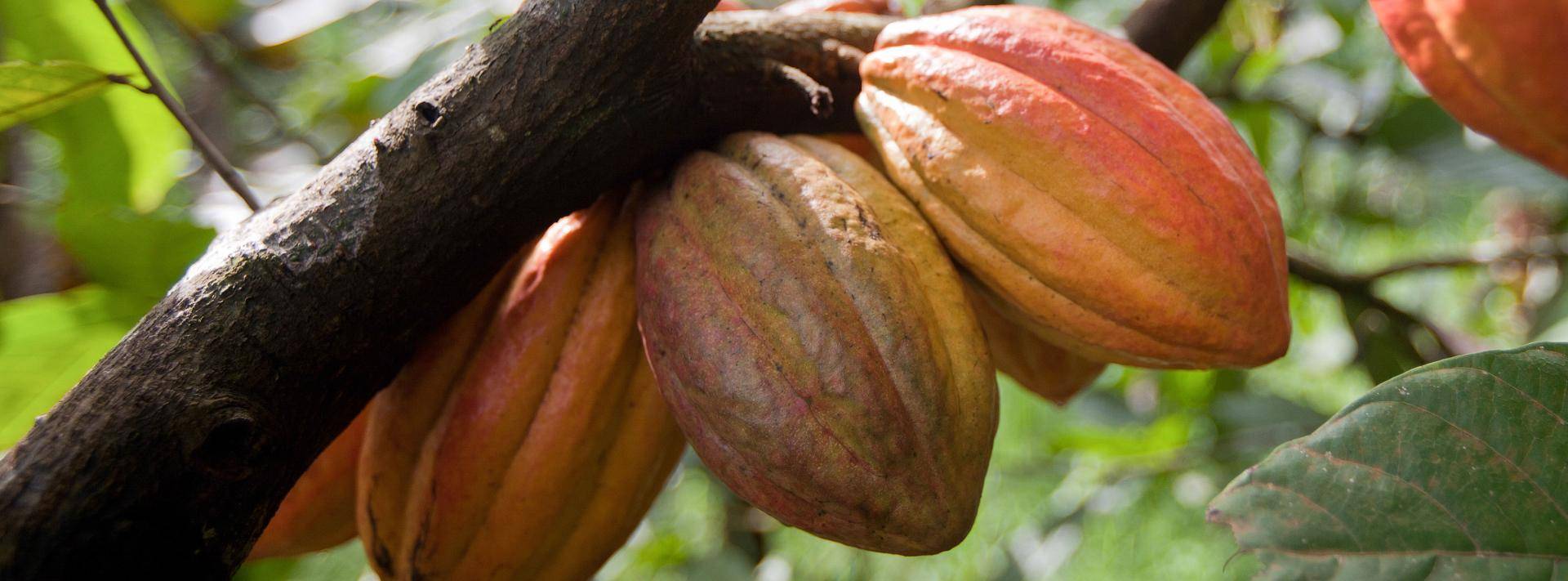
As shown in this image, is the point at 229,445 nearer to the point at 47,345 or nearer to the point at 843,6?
the point at 47,345

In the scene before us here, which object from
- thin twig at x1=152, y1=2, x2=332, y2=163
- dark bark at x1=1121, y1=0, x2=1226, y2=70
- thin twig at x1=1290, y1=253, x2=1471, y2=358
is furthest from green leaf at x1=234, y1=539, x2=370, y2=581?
thin twig at x1=1290, y1=253, x2=1471, y2=358

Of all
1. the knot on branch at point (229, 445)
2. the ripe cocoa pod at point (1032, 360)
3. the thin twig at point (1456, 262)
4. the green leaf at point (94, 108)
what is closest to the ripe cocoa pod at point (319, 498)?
the knot on branch at point (229, 445)

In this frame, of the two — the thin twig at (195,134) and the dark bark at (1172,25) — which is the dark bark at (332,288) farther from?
the dark bark at (1172,25)

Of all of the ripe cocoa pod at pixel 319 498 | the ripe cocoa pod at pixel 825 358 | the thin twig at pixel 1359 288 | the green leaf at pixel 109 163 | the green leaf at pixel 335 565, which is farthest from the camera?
the green leaf at pixel 335 565

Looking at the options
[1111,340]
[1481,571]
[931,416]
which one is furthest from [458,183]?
[1481,571]

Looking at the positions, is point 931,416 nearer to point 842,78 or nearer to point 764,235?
point 764,235

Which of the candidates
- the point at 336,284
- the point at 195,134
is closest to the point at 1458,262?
the point at 336,284
